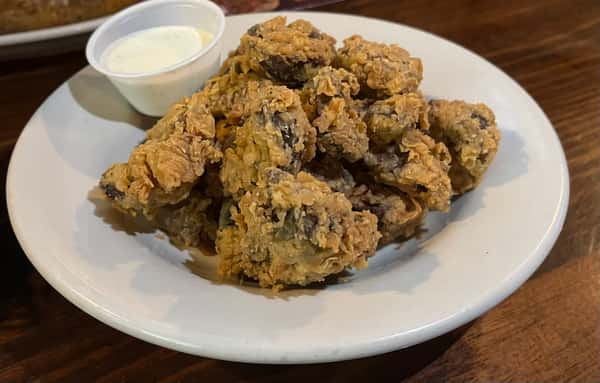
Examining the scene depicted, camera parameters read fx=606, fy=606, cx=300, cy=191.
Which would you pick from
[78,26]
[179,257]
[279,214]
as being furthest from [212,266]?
[78,26]

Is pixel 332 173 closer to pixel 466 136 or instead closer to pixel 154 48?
pixel 466 136

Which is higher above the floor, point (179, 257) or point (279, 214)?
point (279, 214)

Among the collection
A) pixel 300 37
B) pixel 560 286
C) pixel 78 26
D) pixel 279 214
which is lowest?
pixel 560 286

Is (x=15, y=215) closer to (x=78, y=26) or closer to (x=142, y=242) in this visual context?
(x=142, y=242)

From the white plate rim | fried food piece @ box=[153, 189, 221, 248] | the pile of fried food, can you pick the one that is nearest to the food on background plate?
the white plate rim

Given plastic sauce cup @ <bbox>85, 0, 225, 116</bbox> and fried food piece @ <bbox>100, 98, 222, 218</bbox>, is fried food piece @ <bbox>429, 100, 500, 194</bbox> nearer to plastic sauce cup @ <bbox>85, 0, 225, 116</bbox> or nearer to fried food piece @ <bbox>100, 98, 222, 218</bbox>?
fried food piece @ <bbox>100, 98, 222, 218</bbox>

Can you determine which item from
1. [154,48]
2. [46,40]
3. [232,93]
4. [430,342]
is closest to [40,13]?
[46,40]

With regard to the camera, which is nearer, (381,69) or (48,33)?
(381,69)
